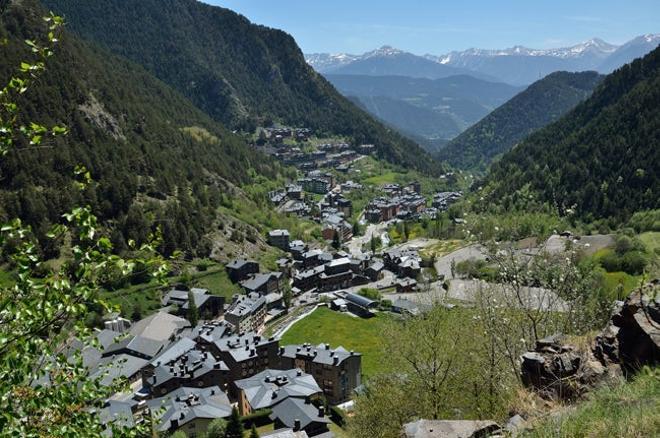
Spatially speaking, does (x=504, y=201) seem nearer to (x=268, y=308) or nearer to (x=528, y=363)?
(x=268, y=308)

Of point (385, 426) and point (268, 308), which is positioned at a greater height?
point (385, 426)

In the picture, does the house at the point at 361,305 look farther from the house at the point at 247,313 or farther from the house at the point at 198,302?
the house at the point at 198,302

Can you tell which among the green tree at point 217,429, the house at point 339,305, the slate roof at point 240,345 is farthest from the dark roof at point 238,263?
the green tree at point 217,429

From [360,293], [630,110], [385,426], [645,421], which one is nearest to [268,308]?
[360,293]

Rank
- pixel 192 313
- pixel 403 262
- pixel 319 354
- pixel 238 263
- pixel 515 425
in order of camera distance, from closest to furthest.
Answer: pixel 515 425
pixel 319 354
pixel 192 313
pixel 238 263
pixel 403 262

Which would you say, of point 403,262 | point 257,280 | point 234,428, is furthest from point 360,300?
point 234,428

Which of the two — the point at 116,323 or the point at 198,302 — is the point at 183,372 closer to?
the point at 116,323
